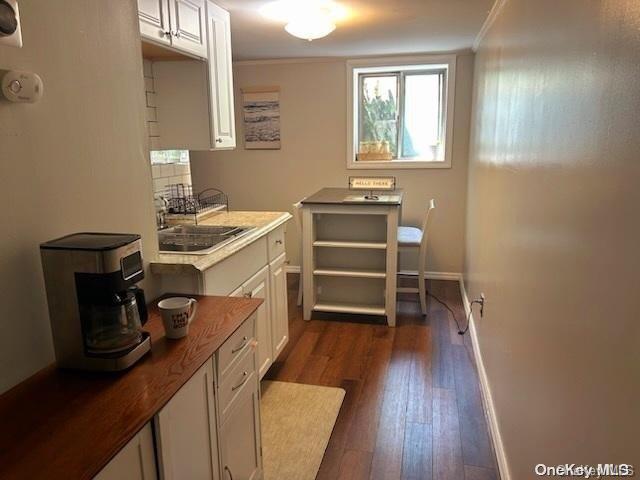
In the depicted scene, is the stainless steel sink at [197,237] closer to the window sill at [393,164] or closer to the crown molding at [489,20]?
the crown molding at [489,20]

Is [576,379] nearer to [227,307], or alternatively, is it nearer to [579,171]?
[579,171]

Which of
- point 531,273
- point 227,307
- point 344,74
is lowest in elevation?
point 227,307

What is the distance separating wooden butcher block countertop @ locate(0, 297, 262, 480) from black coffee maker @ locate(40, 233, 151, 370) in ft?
0.17

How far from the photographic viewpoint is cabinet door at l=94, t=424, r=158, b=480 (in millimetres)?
945

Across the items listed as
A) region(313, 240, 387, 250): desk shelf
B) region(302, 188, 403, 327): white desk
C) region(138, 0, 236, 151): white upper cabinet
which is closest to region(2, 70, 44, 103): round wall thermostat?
region(138, 0, 236, 151): white upper cabinet

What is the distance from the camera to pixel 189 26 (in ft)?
8.16

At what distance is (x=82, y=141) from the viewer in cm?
146

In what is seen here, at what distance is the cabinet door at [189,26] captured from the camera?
7.73 ft

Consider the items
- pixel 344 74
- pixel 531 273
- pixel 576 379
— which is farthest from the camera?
pixel 344 74

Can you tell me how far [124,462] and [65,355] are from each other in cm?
44

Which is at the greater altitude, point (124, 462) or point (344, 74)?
point (344, 74)

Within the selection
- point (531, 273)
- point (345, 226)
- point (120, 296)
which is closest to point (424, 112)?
point (345, 226)

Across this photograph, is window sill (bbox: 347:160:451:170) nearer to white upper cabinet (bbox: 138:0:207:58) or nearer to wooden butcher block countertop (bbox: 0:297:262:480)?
white upper cabinet (bbox: 138:0:207:58)

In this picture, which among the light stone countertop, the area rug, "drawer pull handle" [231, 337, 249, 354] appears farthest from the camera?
the area rug
